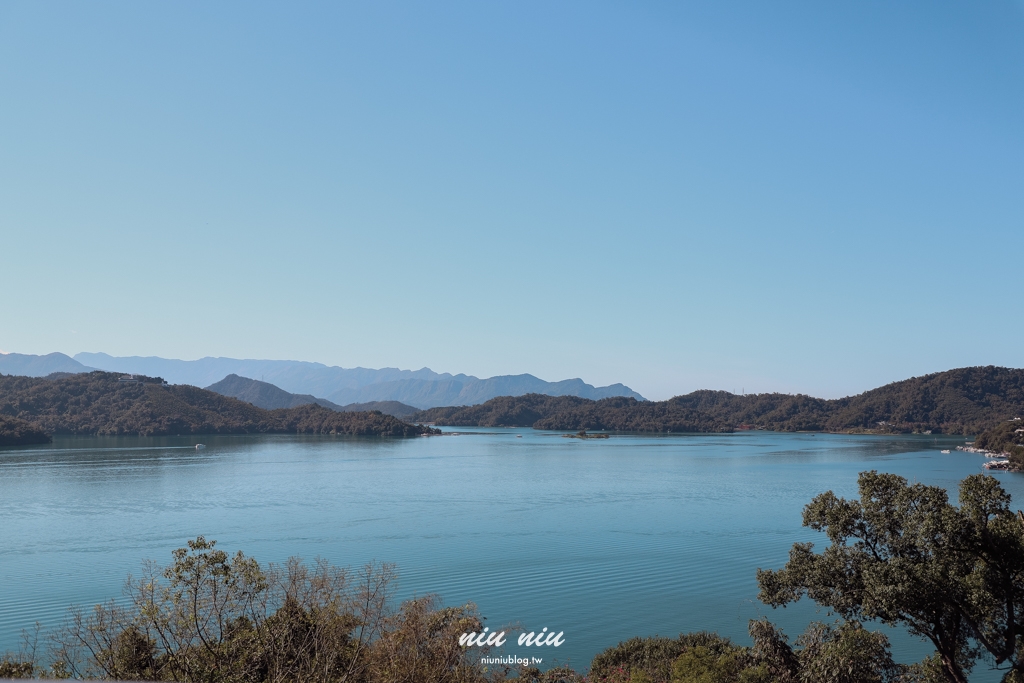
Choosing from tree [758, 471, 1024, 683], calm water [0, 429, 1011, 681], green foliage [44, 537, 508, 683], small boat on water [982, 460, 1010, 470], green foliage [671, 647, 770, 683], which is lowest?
calm water [0, 429, 1011, 681]

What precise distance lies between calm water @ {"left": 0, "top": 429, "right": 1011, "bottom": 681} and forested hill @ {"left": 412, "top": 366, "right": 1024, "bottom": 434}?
51989mm

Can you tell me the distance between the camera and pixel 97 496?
108 ft

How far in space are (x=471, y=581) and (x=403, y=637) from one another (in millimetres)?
10082

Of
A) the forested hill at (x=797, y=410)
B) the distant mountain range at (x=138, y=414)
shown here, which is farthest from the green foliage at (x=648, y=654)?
the forested hill at (x=797, y=410)

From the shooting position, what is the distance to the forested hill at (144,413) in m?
78.6

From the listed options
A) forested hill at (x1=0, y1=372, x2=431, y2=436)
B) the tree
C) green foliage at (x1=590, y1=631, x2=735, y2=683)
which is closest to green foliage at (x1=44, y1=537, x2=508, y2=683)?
green foliage at (x1=590, y1=631, x2=735, y2=683)

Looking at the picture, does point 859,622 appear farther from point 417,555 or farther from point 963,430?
point 963,430

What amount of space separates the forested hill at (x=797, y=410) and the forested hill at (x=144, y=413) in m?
38.0

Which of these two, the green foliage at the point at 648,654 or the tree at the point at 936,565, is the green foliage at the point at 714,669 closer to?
the green foliage at the point at 648,654

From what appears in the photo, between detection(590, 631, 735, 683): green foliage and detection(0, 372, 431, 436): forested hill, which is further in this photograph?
detection(0, 372, 431, 436): forested hill

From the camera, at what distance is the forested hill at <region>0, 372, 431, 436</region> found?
258ft

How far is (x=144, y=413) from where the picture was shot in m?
81.4

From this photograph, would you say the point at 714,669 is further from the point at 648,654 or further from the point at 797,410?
the point at 797,410

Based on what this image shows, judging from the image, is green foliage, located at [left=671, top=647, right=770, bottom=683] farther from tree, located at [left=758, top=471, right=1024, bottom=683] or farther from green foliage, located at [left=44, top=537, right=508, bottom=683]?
green foliage, located at [left=44, top=537, right=508, bottom=683]
